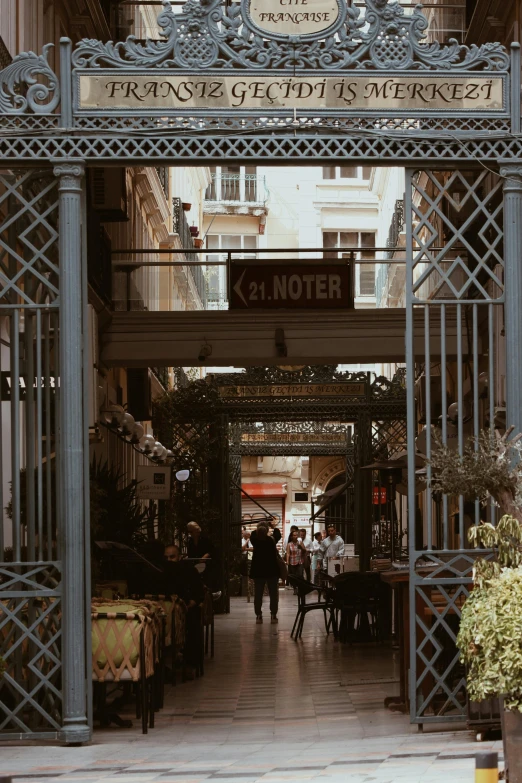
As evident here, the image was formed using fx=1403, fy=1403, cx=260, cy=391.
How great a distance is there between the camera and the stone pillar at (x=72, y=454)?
950 cm

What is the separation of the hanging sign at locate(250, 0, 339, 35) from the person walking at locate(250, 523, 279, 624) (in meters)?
14.3

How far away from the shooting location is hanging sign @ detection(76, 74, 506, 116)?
995cm

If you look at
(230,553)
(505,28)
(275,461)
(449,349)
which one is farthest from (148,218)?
(275,461)

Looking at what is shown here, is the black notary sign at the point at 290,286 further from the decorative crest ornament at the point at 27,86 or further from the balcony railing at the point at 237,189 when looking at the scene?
the balcony railing at the point at 237,189

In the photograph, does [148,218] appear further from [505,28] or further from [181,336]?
[505,28]

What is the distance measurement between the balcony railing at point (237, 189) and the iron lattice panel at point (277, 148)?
43019 millimetres

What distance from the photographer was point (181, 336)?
1984 cm

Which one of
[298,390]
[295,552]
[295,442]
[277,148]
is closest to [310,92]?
[277,148]

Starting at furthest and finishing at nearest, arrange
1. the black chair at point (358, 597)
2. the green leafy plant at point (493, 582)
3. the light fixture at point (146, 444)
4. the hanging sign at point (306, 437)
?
the hanging sign at point (306, 437), the light fixture at point (146, 444), the black chair at point (358, 597), the green leafy plant at point (493, 582)

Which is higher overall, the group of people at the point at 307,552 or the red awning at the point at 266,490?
the red awning at the point at 266,490

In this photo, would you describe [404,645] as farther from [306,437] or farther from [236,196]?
[236,196]

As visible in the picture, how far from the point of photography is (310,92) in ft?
32.8

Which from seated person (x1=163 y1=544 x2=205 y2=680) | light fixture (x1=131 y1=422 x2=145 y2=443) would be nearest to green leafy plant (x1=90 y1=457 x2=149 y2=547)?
seated person (x1=163 y1=544 x2=205 y2=680)

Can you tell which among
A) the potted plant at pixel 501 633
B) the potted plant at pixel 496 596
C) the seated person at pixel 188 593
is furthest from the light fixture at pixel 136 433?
the potted plant at pixel 501 633
